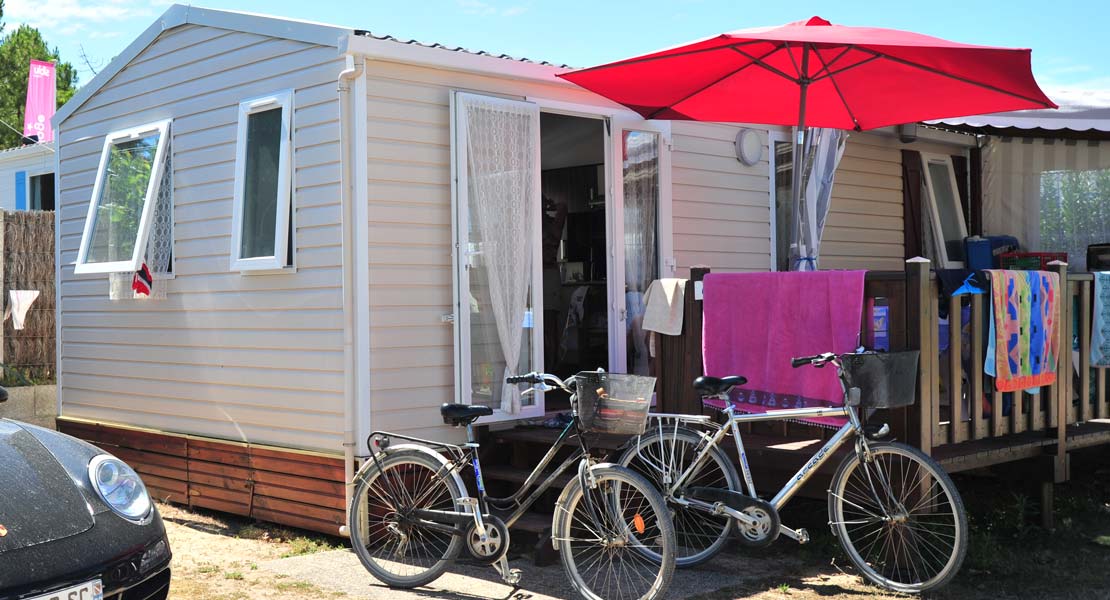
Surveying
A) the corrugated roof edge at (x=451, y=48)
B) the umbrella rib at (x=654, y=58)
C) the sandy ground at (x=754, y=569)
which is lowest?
the sandy ground at (x=754, y=569)

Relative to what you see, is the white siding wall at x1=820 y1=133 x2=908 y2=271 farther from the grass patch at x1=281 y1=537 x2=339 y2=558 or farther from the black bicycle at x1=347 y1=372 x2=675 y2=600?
the grass patch at x1=281 y1=537 x2=339 y2=558

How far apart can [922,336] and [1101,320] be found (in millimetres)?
1777

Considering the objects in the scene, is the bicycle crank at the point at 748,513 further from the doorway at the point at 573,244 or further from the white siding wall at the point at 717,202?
the doorway at the point at 573,244

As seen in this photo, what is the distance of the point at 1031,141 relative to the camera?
8.80 m

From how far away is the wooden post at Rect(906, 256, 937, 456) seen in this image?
469 centimetres

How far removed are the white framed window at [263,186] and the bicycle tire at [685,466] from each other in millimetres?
2341

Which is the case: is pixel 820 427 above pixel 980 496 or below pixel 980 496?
above

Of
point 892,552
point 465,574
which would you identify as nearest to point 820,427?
point 892,552

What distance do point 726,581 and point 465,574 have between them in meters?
1.21

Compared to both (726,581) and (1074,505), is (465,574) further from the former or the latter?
(1074,505)

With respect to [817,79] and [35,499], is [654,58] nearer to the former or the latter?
[817,79]

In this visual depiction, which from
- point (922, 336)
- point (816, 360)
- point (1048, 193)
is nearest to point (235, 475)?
point (816, 360)

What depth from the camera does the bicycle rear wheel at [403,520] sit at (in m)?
4.80

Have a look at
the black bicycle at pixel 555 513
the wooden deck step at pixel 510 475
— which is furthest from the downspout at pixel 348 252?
the wooden deck step at pixel 510 475
